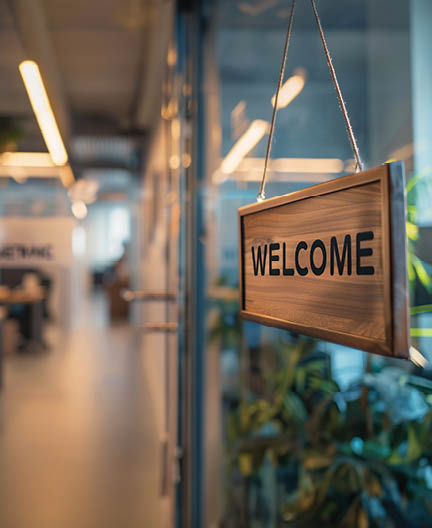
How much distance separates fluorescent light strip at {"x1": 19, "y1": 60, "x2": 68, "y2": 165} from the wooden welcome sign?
4.19 feet

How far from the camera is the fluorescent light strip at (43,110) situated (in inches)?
60.3

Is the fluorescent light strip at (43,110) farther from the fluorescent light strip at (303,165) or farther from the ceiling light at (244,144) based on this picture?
the fluorescent light strip at (303,165)

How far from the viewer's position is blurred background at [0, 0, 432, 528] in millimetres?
956

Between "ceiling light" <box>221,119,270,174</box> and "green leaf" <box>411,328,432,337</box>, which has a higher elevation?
"ceiling light" <box>221,119,270,174</box>

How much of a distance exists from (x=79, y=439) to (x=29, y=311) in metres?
0.63

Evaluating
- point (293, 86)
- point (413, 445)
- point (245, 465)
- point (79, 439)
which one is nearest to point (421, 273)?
point (413, 445)

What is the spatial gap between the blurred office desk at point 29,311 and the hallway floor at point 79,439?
57 mm

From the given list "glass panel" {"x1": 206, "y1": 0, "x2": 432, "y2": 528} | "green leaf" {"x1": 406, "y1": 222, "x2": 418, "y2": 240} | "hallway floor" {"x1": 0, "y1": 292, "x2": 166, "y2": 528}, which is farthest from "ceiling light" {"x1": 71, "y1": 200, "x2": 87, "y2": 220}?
"green leaf" {"x1": 406, "y1": 222, "x2": 418, "y2": 240}

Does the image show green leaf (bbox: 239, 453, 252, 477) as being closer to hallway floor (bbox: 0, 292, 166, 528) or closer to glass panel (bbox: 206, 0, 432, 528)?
glass panel (bbox: 206, 0, 432, 528)

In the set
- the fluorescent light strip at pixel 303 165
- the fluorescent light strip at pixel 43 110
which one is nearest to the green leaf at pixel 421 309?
the fluorescent light strip at pixel 303 165

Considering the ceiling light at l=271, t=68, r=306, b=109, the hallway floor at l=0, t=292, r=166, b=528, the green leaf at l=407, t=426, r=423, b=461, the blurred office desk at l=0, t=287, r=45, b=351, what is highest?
the ceiling light at l=271, t=68, r=306, b=109

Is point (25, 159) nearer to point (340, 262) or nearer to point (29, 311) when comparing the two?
point (29, 311)

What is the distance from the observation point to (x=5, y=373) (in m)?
1.67

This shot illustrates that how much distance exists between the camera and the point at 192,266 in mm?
1845
